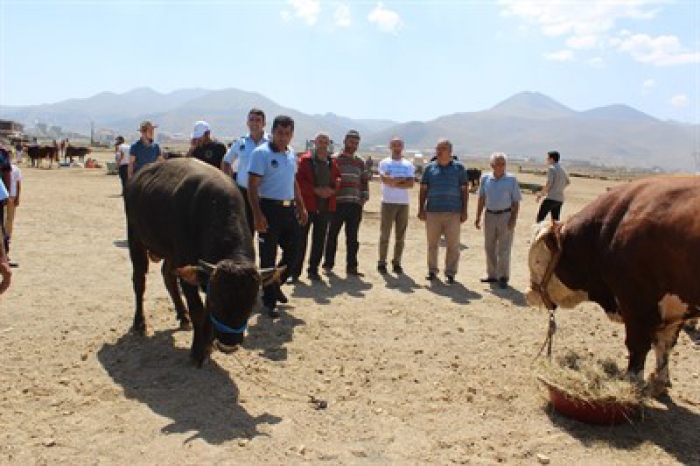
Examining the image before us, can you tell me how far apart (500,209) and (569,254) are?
4100mm

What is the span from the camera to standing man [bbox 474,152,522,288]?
9.76 metres

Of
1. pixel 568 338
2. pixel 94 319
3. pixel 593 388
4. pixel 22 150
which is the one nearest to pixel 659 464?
pixel 593 388

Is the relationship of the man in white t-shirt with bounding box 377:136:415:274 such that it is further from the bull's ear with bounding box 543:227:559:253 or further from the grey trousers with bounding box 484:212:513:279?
the bull's ear with bounding box 543:227:559:253

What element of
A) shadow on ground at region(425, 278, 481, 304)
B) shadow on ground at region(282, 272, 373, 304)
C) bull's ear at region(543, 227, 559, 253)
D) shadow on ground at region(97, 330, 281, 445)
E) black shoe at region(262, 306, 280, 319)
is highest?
bull's ear at region(543, 227, 559, 253)

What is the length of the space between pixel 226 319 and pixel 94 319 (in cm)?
303

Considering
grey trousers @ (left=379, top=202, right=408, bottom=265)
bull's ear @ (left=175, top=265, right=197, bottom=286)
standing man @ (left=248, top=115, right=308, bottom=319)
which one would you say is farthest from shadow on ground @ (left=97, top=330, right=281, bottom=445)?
grey trousers @ (left=379, top=202, right=408, bottom=265)

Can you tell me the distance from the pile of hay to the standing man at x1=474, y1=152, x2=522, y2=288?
15.0 feet

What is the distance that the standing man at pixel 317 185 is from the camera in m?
9.50

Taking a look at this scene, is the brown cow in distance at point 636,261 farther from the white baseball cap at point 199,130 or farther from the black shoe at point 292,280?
the white baseball cap at point 199,130

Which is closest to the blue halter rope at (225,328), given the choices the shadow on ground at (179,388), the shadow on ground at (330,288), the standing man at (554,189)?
the shadow on ground at (179,388)

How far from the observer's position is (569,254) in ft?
18.9

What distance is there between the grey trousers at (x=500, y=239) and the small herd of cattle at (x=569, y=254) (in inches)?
150

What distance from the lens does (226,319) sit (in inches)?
195

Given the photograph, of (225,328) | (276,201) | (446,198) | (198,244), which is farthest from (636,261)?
(446,198)
